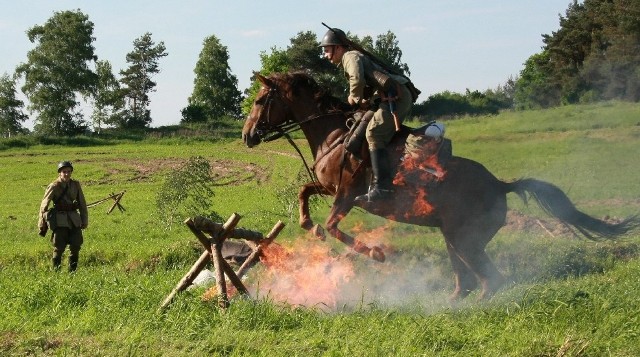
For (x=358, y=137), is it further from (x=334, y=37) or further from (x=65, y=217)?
(x=65, y=217)

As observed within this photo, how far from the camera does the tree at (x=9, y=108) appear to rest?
84.3 metres

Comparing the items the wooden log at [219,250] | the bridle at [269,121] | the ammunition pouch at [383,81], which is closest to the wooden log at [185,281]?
the wooden log at [219,250]

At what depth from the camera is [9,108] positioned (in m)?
85.1

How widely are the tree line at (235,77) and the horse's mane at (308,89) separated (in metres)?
12.4

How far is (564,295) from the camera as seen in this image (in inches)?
367

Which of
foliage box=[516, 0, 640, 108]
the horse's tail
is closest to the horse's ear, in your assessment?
the horse's tail

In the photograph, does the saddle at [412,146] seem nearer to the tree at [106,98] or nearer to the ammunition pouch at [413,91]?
the ammunition pouch at [413,91]

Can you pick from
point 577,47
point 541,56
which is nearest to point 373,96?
point 577,47

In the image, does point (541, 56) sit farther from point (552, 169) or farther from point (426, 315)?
point (426, 315)

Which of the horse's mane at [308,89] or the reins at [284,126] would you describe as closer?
the reins at [284,126]

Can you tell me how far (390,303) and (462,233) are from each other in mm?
1339

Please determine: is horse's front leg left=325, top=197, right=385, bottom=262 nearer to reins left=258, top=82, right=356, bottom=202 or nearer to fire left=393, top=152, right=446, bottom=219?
reins left=258, top=82, right=356, bottom=202

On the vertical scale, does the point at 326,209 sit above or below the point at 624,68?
below

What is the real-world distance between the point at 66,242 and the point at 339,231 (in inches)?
272
